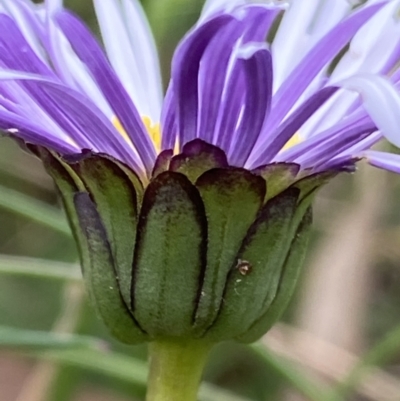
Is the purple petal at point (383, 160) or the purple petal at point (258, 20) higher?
the purple petal at point (258, 20)

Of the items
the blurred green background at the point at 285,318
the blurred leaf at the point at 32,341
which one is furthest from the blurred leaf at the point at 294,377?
the blurred leaf at the point at 32,341

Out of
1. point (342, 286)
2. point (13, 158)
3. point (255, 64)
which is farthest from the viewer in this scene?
point (13, 158)

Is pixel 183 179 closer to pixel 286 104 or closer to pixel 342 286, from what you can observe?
pixel 286 104

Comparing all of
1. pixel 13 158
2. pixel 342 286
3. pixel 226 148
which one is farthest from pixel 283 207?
pixel 13 158

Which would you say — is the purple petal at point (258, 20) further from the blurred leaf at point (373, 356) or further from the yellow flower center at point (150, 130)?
the blurred leaf at point (373, 356)

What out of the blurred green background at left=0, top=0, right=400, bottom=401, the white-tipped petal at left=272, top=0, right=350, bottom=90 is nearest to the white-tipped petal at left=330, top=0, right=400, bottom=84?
the white-tipped petal at left=272, top=0, right=350, bottom=90
